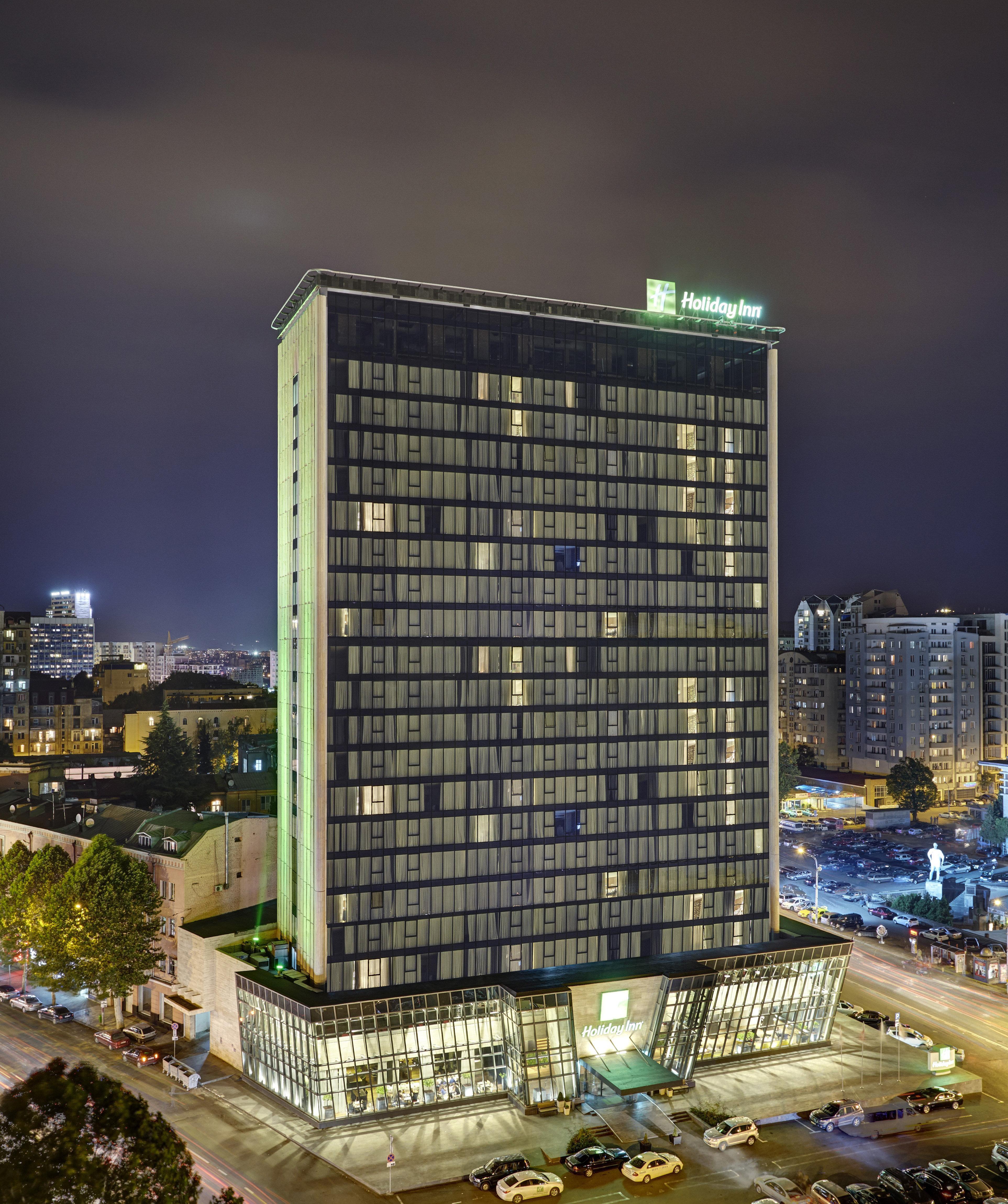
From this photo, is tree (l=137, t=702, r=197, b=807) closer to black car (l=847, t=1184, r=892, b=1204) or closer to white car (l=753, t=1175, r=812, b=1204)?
white car (l=753, t=1175, r=812, b=1204)

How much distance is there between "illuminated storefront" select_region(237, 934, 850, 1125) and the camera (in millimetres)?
77625

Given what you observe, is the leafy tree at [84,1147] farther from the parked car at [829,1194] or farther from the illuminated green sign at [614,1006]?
the illuminated green sign at [614,1006]

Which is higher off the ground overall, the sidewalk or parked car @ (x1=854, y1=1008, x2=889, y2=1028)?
the sidewalk

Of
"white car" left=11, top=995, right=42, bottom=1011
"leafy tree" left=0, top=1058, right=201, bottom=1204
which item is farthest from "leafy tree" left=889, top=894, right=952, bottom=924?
"leafy tree" left=0, top=1058, right=201, bottom=1204

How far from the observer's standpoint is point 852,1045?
9250 centimetres

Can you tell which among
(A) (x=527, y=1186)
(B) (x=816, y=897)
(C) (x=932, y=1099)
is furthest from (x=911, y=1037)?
(B) (x=816, y=897)

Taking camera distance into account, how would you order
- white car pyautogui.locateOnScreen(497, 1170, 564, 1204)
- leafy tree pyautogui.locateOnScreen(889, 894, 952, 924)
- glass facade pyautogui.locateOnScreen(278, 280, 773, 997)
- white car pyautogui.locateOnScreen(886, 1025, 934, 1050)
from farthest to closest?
1. leafy tree pyautogui.locateOnScreen(889, 894, 952, 924)
2. white car pyautogui.locateOnScreen(886, 1025, 934, 1050)
3. glass facade pyautogui.locateOnScreen(278, 280, 773, 997)
4. white car pyautogui.locateOnScreen(497, 1170, 564, 1204)

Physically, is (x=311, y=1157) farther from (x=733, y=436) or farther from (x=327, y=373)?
(x=733, y=436)

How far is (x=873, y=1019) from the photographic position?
322 ft

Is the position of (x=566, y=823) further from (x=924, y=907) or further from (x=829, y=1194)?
(x=924, y=907)

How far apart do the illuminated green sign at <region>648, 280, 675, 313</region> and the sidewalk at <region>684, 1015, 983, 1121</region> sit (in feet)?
233

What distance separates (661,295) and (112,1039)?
289 feet

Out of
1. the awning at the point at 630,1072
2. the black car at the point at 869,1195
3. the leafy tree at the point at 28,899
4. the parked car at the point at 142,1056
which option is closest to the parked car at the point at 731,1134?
the awning at the point at 630,1072

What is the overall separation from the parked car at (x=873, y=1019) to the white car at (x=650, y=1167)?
36.3 meters
